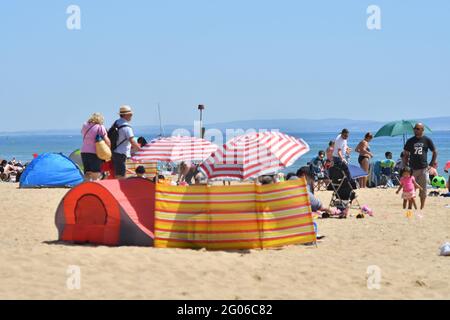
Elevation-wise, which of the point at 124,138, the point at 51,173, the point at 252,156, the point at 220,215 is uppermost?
the point at 124,138

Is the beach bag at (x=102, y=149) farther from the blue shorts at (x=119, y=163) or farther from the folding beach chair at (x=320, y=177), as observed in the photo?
the folding beach chair at (x=320, y=177)

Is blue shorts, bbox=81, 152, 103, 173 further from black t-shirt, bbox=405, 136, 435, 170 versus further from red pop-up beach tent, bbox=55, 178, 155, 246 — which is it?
black t-shirt, bbox=405, 136, 435, 170

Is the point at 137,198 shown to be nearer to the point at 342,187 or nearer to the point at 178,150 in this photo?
the point at 178,150

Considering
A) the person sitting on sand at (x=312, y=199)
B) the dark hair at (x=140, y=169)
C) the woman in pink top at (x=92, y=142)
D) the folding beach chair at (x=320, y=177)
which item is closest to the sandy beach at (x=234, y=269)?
the person sitting on sand at (x=312, y=199)

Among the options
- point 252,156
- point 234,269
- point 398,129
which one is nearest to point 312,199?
point 252,156

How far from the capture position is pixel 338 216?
12.9 m

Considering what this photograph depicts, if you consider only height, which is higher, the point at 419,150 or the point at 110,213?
the point at 419,150

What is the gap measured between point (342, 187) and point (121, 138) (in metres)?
3.65

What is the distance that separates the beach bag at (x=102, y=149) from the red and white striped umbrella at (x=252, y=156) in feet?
6.06

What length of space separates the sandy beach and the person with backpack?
1377 millimetres

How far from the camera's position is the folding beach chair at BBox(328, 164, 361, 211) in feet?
42.7

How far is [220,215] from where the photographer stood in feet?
30.6
